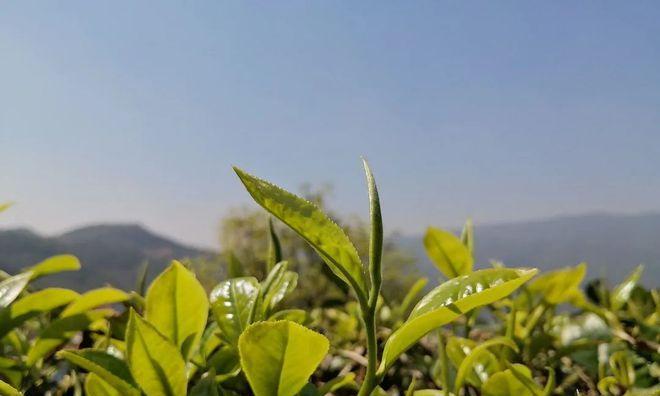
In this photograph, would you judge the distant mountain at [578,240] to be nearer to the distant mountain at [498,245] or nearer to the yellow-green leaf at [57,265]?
the distant mountain at [498,245]

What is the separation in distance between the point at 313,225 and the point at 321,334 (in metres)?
0.11

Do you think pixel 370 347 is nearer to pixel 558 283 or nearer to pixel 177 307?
pixel 177 307

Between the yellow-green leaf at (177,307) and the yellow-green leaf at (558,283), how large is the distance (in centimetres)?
51

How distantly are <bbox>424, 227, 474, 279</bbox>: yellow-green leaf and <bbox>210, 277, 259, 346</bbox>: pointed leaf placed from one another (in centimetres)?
22

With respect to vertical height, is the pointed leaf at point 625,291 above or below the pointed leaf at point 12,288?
below

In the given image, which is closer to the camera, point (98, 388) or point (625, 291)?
point (98, 388)

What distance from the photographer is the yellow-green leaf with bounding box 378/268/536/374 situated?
0.43 metres

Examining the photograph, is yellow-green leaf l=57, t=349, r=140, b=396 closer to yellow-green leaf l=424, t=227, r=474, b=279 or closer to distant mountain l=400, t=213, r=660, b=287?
yellow-green leaf l=424, t=227, r=474, b=279

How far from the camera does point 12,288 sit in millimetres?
693

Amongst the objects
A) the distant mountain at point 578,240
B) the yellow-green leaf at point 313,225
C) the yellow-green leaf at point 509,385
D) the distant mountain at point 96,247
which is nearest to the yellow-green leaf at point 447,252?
the yellow-green leaf at point 509,385

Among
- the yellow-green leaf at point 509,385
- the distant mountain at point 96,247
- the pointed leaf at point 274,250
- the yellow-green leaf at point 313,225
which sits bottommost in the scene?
the distant mountain at point 96,247

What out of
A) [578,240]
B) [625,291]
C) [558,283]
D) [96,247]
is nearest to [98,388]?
[558,283]

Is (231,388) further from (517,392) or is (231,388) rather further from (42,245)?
(42,245)

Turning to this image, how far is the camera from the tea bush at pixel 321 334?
17.4 inches
